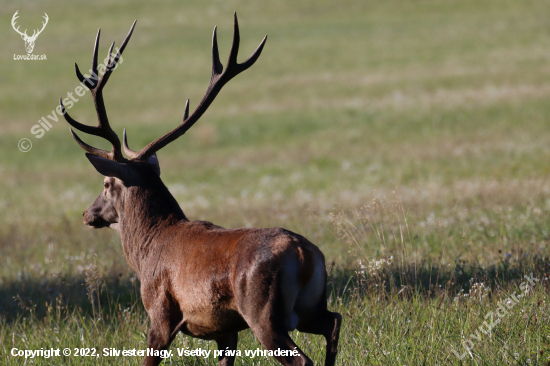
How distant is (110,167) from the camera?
3.83 m

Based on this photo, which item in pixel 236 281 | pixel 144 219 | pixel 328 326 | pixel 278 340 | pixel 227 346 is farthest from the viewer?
pixel 144 219

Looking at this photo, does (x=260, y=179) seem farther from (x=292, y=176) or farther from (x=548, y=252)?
(x=548, y=252)

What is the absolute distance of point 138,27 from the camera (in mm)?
46531

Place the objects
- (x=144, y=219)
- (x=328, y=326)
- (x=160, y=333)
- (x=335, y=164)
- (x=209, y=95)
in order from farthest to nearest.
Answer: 1. (x=335, y=164)
2. (x=209, y=95)
3. (x=144, y=219)
4. (x=160, y=333)
5. (x=328, y=326)

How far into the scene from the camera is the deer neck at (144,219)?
3.89 metres

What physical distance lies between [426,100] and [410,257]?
63.2 feet

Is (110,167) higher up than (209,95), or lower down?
lower down

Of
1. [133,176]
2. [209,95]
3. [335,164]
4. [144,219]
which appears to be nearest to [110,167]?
[133,176]

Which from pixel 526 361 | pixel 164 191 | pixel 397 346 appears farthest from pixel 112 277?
pixel 526 361

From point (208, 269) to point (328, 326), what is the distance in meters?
0.72

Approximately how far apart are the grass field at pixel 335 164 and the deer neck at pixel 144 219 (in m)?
0.66

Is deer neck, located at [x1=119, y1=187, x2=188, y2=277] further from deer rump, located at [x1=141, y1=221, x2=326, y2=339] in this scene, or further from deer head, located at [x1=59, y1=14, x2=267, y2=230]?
deer rump, located at [x1=141, y1=221, x2=326, y2=339]

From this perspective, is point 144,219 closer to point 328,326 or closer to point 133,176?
point 133,176

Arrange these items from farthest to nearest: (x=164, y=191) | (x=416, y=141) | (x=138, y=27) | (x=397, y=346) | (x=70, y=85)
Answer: (x=138, y=27), (x=70, y=85), (x=416, y=141), (x=164, y=191), (x=397, y=346)
